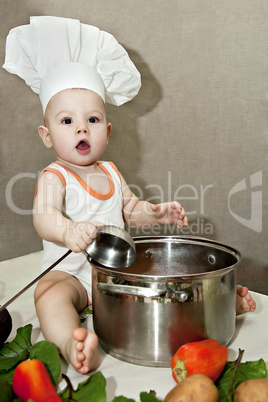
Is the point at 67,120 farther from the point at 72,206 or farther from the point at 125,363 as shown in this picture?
the point at 125,363

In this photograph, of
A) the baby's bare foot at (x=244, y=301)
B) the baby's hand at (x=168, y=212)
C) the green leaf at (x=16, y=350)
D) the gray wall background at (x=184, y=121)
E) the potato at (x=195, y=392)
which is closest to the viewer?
the potato at (x=195, y=392)

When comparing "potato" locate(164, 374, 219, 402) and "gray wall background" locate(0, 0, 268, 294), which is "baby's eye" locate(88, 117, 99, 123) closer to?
"gray wall background" locate(0, 0, 268, 294)

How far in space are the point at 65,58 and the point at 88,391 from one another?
63cm

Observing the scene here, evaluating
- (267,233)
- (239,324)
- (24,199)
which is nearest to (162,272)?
(239,324)

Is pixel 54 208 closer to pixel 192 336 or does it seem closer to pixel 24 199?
pixel 192 336

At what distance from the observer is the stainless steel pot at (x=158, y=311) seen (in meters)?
0.60

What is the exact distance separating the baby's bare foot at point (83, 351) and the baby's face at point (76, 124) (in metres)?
0.38

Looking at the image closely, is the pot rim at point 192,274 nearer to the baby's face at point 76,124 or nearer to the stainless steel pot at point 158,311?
the stainless steel pot at point 158,311

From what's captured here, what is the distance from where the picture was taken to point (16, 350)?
64cm

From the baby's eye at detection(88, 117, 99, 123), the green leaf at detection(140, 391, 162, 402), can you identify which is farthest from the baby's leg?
the baby's eye at detection(88, 117, 99, 123)

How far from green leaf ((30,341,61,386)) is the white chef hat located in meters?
0.48

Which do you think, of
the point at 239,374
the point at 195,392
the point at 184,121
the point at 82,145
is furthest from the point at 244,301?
the point at 184,121

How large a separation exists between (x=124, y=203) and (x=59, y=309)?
34 centimetres

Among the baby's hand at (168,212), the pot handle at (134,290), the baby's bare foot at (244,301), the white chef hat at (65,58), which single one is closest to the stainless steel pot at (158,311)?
the pot handle at (134,290)
